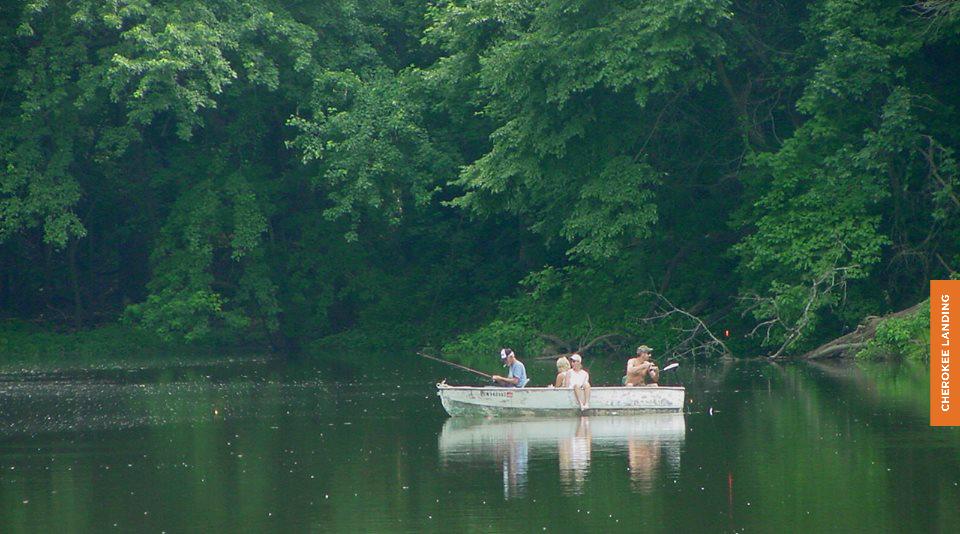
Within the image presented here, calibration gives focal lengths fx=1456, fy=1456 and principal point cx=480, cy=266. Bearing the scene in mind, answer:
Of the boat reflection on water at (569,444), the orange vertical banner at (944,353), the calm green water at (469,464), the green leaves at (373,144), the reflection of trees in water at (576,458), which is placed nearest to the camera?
the calm green water at (469,464)

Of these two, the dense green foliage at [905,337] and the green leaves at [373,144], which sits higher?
the green leaves at [373,144]

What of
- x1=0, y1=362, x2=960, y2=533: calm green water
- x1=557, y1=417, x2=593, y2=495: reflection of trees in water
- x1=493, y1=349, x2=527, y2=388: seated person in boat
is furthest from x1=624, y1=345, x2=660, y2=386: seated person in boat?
x1=557, y1=417, x2=593, y2=495: reflection of trees in water

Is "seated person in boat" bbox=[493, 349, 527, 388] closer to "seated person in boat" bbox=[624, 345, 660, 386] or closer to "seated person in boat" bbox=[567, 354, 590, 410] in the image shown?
"seated person in boat" bbox=[567, 354, 590, 410]

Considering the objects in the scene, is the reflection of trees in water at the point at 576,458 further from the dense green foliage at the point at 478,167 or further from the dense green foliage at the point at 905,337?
the dense green foliage at the point at 478,167

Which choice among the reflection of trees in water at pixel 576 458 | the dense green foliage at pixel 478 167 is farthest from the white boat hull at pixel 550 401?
the dense green foliage at pixel 478 167

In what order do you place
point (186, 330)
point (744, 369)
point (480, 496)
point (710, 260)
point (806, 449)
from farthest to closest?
1. point (186, 330)
2. point (710, 260)
3. point (744, 369)
4. point (806, 449)
5. point (480, 496)

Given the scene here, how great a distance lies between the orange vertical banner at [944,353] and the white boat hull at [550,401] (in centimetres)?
431

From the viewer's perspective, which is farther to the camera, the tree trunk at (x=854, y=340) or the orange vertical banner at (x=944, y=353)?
the tree trunk at (x=854, y=340)

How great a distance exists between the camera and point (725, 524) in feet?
46.6

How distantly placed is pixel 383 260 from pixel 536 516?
114 ft

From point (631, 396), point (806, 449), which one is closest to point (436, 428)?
point (631, 396)

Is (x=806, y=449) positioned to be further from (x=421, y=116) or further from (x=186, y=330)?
(x=186, y=330)

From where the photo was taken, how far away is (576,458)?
63.7 feet

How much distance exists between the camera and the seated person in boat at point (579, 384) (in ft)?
81.0
